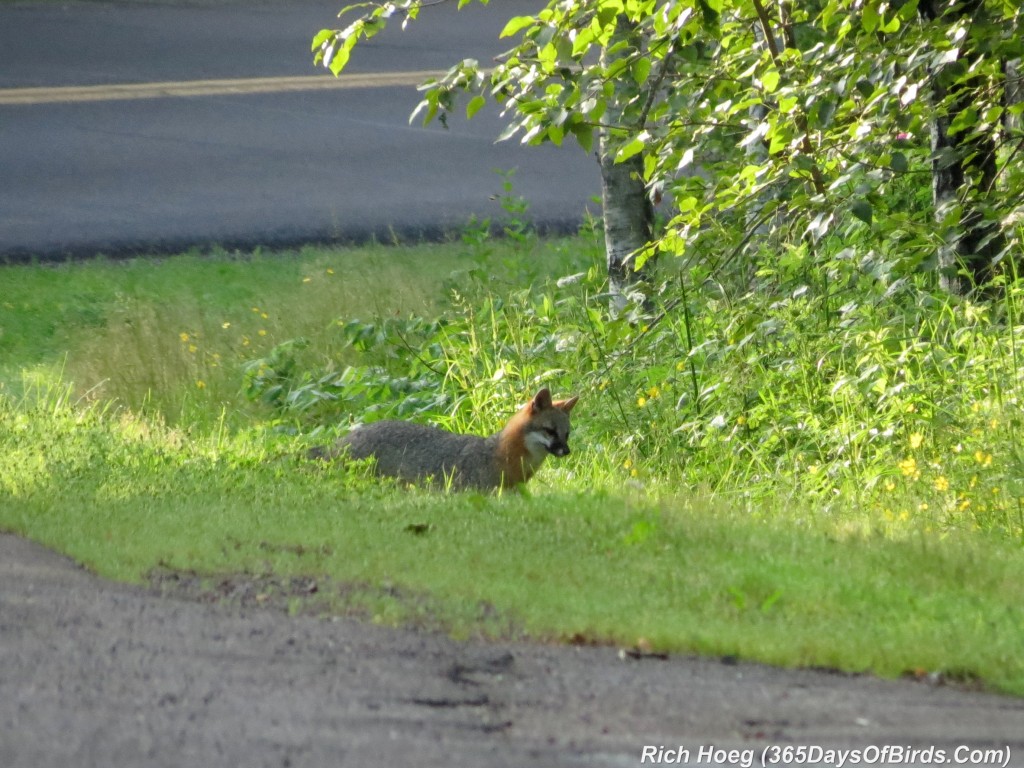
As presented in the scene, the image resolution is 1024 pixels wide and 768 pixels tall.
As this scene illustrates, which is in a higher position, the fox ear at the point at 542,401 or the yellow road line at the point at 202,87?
the yellow road line at the point at 202,87

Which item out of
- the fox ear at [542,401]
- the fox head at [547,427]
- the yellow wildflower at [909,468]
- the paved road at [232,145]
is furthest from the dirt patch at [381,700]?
the paved road at [232,145]

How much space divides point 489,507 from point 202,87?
40.2ft

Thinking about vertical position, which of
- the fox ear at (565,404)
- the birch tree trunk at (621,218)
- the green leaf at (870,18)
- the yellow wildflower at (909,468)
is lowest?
the yellow wildflower at (909,468)

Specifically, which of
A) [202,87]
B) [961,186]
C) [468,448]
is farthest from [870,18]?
[202,87]

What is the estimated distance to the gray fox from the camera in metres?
8.31

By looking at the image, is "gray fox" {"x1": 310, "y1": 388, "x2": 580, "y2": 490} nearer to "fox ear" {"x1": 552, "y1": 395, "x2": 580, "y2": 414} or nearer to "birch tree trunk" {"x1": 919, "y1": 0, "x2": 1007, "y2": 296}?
"fox ear" {"x1": 552, "y1": 395, "x2": 580, "y2": 414}

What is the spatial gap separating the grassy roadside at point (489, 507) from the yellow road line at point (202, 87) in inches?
239

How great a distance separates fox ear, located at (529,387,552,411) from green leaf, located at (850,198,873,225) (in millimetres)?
2199

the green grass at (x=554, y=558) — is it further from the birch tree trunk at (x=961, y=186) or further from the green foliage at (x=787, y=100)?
the birch tree trunk at (x=961, y=186)

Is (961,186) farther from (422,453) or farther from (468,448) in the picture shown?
(422,453)

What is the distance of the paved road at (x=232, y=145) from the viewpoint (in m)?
14.5

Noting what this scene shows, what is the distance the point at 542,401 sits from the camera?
27.5 feet

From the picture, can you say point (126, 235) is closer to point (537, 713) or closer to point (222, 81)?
point (222, 81)

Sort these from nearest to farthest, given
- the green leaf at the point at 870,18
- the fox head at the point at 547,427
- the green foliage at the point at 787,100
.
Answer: the green leaf at the point at 870,18
the green foliage at the point at 787,100
the fox head at the point at 547,427
